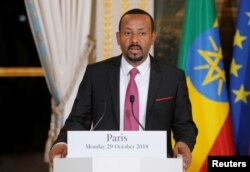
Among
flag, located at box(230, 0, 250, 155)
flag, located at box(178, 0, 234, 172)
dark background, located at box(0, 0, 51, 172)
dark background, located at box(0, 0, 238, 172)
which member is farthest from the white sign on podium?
dark background, located at box(0, 0, 51, 172)

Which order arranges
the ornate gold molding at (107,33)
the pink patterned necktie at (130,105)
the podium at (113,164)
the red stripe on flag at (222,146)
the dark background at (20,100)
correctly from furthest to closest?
the dark background at (20,100)
the ornate gold molding at (107,33)
the red stripe on flag at (222,146)
the pink patterned necktie at (130,105)
the podium at (113,164)

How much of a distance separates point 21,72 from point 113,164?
9.96 feet

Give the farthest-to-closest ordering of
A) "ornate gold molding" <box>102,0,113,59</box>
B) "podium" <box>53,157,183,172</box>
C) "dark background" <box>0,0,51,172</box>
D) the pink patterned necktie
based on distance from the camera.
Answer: "dark background" <box>0,0,51,172</box>
"ornate gold molding" <box>102,0,113,59</box>
the pink patterned necktie
"podium" <box>53,157,183,172</box>

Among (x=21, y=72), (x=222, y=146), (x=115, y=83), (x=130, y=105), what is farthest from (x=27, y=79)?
(x=130, y=105)

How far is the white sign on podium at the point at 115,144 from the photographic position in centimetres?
197

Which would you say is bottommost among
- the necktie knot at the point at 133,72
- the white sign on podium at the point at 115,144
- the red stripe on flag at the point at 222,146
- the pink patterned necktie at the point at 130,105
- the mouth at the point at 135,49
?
the red stripe on flag at the point at 222,146

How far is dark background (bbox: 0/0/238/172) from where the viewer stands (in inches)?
171

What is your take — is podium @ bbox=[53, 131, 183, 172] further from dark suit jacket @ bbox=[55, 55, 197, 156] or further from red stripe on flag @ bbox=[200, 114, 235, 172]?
red stripe on flag @ bbox=[200, 114, 235, 172]

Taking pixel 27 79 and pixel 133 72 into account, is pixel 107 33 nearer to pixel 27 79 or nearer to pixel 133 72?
pixel 27 79

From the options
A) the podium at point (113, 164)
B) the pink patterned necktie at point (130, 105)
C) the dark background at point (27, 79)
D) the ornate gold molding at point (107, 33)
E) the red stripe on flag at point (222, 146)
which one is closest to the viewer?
the podium at point (113, 164)

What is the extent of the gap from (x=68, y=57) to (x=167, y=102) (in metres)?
1.81

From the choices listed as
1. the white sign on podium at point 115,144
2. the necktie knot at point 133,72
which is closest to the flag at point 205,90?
the necktie knot at point 133,72

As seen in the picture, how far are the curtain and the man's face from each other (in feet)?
5.74

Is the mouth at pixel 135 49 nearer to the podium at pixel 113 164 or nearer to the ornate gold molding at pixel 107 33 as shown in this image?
the podium at pixel 113 164
